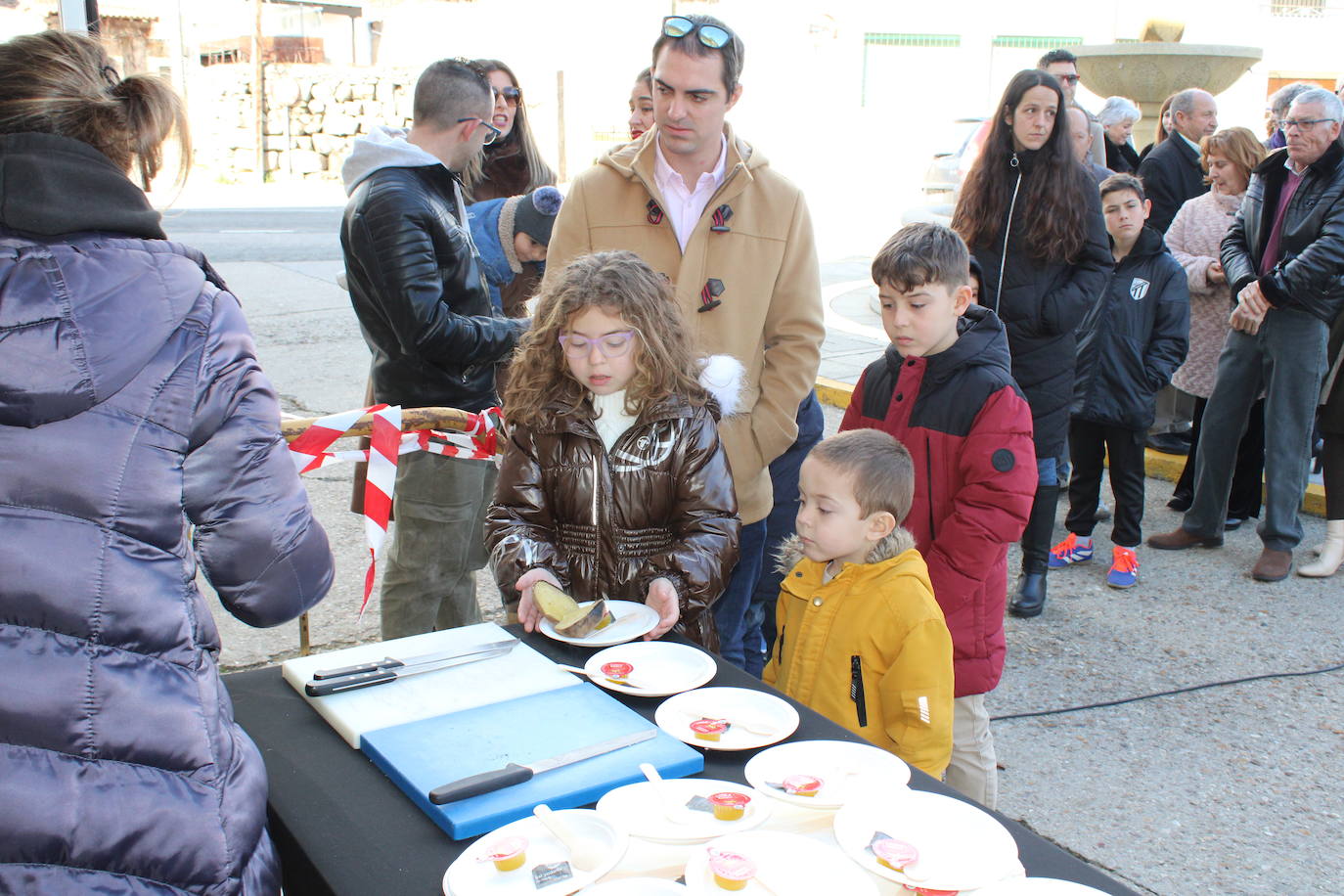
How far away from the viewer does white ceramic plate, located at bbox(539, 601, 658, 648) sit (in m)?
2.22

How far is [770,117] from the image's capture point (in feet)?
100

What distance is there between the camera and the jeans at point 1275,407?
519cm

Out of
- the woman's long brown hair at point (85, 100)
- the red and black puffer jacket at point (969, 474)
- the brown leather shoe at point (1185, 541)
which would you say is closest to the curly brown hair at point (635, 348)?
the red and black puffer jacket at point (969, 474)

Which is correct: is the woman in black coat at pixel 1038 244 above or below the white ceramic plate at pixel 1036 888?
above

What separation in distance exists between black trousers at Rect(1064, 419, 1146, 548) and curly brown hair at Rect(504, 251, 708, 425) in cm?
325

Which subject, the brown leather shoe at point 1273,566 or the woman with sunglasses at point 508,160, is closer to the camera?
the woman with sunglasses at point 508,160

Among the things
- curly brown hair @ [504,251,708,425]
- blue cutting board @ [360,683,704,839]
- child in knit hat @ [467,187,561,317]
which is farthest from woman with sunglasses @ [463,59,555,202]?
blue cutting board @ [360,683,704,839]

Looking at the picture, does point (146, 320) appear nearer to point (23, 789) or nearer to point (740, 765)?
point (23, 789)

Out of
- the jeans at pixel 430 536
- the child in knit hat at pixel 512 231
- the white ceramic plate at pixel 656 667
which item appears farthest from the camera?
the child in knit hat at pixel 512 231

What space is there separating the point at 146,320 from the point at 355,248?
82.6 inches

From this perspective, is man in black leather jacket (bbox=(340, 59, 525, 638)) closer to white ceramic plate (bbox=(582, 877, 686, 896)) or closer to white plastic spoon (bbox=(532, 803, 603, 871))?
white plastic spoon (bbox=(532, 803, 603, 871))

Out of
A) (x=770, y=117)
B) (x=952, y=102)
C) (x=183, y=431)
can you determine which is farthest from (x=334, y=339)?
(x=952, y=102)

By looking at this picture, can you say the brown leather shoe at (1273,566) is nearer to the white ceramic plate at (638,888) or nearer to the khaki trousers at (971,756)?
the khaki trousers at (971,756)

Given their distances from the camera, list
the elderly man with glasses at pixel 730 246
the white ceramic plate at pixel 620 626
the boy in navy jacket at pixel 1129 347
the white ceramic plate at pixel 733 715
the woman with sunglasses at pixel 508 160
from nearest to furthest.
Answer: the white ceramic plate at pixel 733 715 → the white ceramic plate at pixel 620 626 → the elderly man with glasses at pixel 730 246 → the woman with sunglasses at pixel 508 160 → the boy in navy jacket at pixel 1129 347
